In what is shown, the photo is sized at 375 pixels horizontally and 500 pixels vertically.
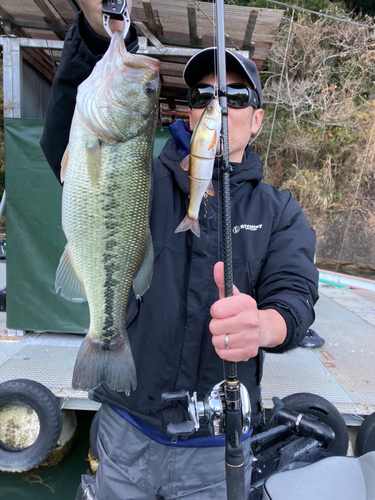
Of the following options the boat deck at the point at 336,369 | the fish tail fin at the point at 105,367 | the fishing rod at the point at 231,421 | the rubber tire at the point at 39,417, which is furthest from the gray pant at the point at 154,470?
the boat deck at the point at 336,369

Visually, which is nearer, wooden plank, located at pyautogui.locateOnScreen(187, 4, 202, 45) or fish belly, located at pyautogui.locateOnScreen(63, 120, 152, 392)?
fish belly, located at pyautogui.locateOnScreen(63, 120, 152, 392)

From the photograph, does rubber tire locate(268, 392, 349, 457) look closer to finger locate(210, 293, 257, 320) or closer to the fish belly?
the fish belly

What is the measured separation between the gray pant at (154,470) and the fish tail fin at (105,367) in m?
0.41

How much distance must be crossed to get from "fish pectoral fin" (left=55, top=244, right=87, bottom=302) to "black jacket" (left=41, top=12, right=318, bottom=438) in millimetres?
297

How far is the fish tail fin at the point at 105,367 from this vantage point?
1427 mm

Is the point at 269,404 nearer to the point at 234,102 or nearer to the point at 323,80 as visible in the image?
the point at 234,102

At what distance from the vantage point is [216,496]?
1701 millimetres

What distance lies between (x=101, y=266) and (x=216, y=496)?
48.3 inches

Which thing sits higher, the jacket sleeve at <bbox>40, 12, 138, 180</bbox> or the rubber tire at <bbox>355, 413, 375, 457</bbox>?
the jacket sleeve at <bbox>40, 12, 138, 180</bbox>

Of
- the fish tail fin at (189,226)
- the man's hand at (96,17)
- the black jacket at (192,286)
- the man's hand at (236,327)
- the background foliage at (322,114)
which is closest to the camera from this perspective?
the man's hand at (236,327)

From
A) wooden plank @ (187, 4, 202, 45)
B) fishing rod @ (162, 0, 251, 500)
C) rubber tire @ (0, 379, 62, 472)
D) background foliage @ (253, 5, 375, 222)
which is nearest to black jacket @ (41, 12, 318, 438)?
fishing rod @ (162, 0, 251, 500)

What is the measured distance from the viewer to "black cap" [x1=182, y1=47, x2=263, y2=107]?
1.78m

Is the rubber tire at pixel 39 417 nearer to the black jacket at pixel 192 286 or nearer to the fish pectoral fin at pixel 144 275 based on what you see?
the black jacket at pixel 192 286

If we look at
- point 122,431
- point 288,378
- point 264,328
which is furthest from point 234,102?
point 288,378
